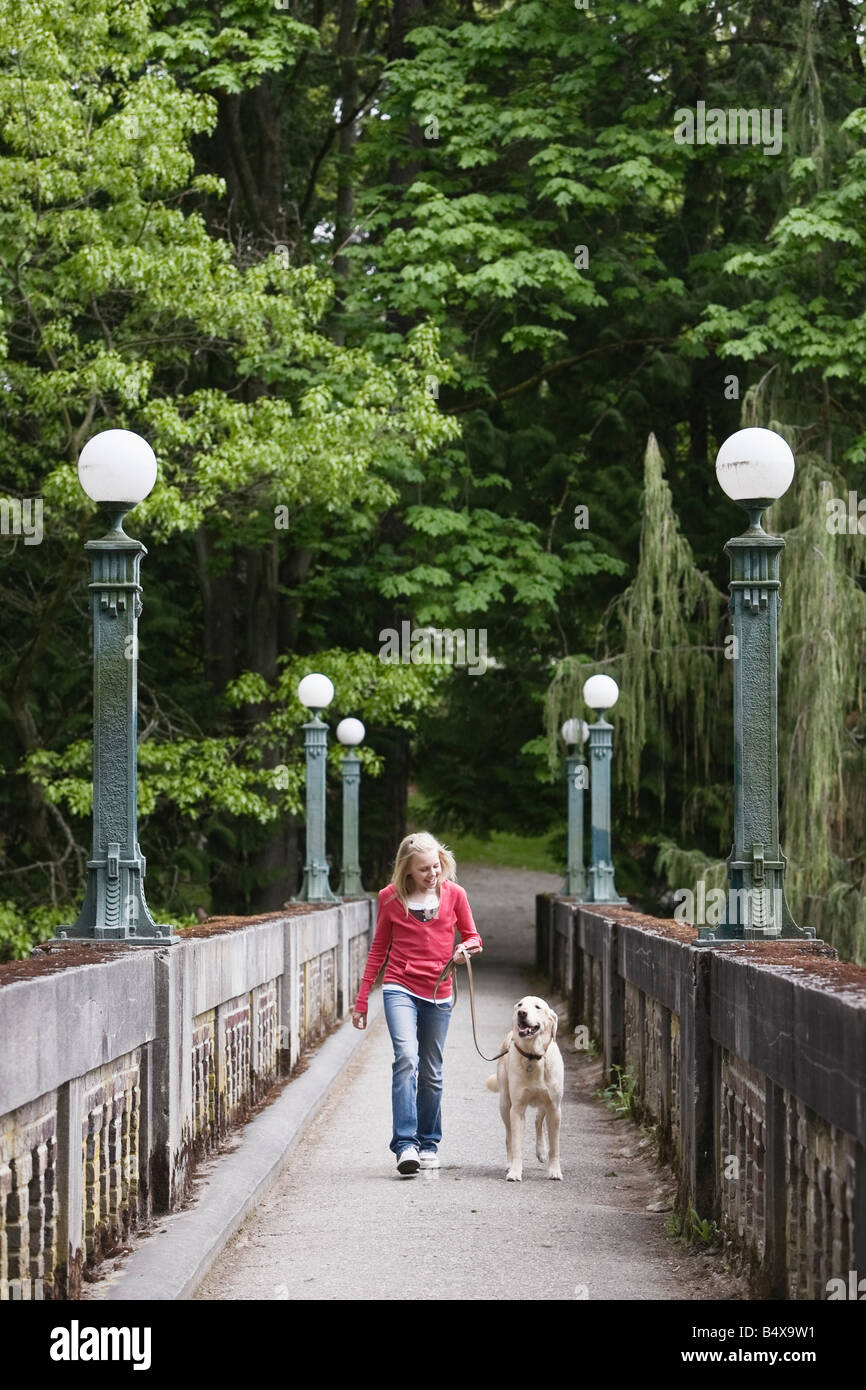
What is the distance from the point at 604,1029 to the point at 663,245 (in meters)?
17.6

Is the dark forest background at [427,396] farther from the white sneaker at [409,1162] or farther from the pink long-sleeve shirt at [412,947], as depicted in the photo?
the white sneaker at [409,1162]

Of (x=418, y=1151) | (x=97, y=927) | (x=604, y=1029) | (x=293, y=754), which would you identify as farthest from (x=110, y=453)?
(x=293, y=754)

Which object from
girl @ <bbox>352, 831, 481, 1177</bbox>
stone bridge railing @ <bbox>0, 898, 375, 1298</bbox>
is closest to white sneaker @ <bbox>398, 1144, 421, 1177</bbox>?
girl @ <bbox>352, 831, 481, 1177</bbox>

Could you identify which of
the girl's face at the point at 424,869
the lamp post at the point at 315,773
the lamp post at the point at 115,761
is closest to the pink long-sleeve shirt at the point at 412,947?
the girl's face at the point at 424,869

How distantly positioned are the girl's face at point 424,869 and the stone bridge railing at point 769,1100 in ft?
3.60

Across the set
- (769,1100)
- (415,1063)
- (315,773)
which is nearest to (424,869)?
(415,1063)

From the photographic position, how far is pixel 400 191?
26.4 metres

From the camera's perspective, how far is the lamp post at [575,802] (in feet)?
71.9

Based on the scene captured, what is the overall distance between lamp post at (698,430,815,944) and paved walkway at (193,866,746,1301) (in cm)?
128

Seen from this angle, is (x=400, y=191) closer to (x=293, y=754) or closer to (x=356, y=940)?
(x=293, y=754)

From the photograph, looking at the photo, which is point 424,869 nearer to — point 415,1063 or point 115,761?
point 415,1063

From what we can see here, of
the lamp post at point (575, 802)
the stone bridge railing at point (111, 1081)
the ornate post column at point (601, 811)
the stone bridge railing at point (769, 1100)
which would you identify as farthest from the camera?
the lamp post at point (575, 802)

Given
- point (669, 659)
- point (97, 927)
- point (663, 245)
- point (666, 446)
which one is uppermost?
point (663, 245)

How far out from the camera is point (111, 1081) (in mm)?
6109
